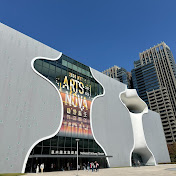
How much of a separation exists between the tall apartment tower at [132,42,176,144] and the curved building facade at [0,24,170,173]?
6341 centimetres

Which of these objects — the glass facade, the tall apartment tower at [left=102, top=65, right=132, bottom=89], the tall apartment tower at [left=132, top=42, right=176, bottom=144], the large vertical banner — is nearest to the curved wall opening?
the large vertical banner

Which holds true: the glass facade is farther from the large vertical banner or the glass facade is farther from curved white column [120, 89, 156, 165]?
the large vertical banner

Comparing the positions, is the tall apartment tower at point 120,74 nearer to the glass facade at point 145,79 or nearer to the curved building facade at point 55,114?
the glass facade at point 145,79

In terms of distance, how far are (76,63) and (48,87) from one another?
952 centimetres

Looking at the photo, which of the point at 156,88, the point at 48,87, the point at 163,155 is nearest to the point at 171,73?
the point at 156,88

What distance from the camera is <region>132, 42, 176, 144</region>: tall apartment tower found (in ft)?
306

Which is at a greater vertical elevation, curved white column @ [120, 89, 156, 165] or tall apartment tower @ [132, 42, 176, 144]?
tall apartment tower @ [132, 42, 176, 144]

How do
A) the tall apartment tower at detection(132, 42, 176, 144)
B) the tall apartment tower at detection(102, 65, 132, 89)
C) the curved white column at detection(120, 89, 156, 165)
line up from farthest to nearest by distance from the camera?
the tall apartment tower at detection(102, 65, 132, 89)
the tall apartment tower at detection(132, 42, 176, 144)
the curved white column at detection(120, 89, 156, 165)

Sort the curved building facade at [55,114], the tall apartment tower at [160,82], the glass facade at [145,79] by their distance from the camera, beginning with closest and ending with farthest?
the curved building facade at [55,114] → the tall apartment tower at [160,82] → the glass facade at [145,79]

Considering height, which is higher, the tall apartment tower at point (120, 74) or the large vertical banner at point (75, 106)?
the tall apartment tower at point (120, 74)

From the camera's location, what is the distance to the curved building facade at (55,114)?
19781 millimetres

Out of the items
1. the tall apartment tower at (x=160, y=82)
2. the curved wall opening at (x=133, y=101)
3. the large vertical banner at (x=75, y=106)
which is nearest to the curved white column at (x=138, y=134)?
the curved wall opening at (x=133, y=101)

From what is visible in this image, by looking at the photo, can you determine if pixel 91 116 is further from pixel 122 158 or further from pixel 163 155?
pixel 163 155

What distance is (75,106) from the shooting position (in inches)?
1085
